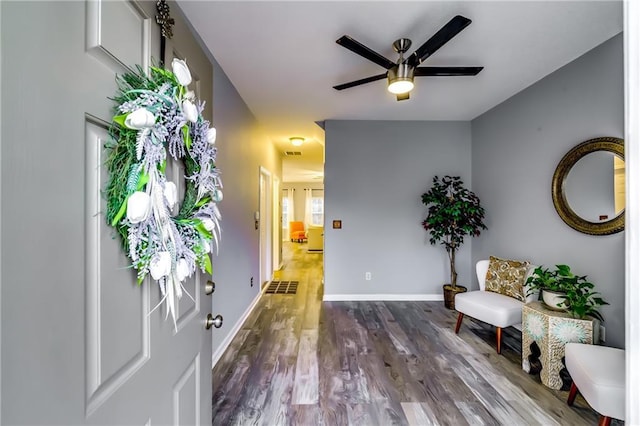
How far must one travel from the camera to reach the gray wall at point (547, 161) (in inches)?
83.4

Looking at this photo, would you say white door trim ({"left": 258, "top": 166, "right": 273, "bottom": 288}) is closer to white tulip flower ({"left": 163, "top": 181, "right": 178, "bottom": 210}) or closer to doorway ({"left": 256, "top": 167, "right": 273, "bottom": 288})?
doorway ({"left": 256, "top": 167, "right": 273, "bottom": 288})

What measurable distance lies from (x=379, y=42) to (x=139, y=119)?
7.00 feet

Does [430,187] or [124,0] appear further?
[430,187]

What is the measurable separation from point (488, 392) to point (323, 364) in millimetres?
1236

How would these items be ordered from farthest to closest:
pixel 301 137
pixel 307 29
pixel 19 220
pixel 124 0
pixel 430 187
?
1. pixel 301 137
2. pixel 430 187
3. pixel 307 29
4. pixel 124 0
5. pixel 19 220

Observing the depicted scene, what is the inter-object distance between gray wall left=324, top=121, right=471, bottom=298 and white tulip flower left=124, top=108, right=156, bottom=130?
11.5 feet

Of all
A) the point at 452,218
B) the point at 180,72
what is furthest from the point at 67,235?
the point at 452,218

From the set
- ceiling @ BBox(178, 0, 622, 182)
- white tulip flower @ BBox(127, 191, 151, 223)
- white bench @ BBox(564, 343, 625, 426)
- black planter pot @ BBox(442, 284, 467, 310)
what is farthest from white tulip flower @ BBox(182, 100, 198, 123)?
black planter pot @ BBox(442, 284, 467, 310)

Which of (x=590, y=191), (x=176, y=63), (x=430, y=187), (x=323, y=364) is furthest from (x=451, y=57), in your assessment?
(x=323, y=364)

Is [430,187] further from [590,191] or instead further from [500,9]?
[500,9]

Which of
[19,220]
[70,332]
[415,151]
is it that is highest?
[415,151]

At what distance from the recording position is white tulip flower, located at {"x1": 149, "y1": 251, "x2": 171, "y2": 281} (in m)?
0.68

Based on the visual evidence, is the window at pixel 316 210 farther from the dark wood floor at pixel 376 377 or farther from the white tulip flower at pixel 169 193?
the white tulip flower at pixel 169 193

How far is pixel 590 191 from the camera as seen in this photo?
233cm
